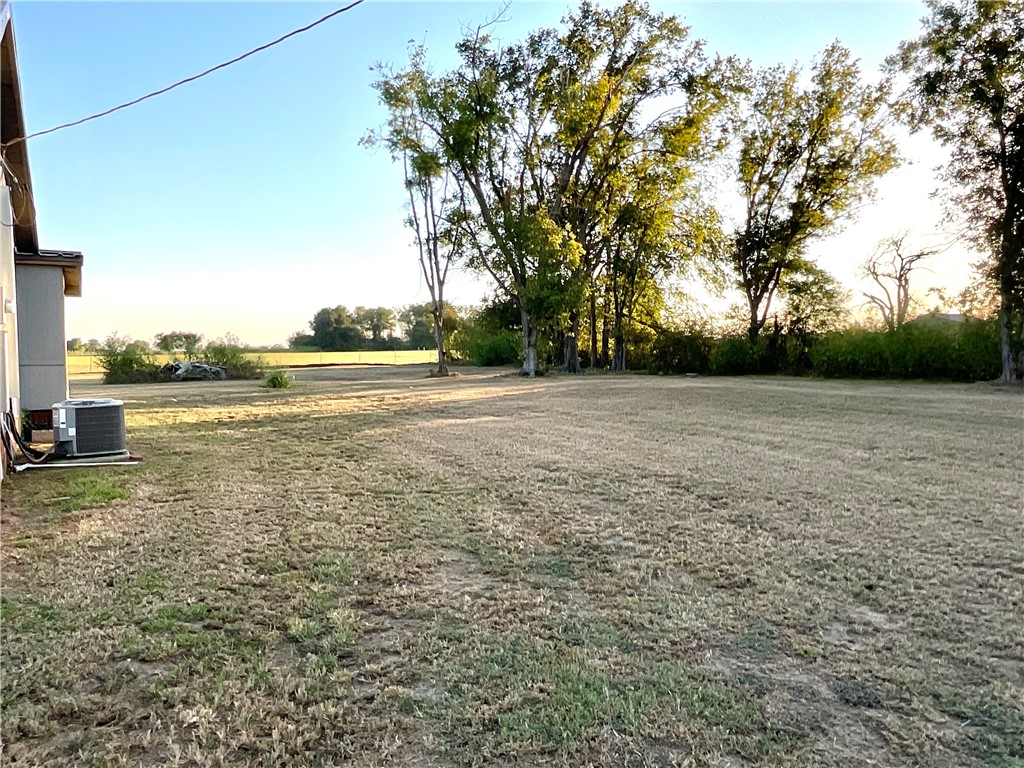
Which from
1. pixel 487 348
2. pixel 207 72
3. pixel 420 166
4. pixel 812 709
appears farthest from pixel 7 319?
pixel 487 348

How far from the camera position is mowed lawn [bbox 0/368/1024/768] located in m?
1.47

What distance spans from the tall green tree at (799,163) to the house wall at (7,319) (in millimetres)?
17856

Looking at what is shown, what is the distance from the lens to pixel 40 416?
20.5 ft

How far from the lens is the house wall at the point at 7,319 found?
4434 mm

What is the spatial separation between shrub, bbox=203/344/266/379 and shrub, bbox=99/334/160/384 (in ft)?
5.78

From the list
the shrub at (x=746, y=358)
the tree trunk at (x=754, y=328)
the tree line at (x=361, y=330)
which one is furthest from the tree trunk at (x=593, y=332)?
the tree line at (x=361, y=330)

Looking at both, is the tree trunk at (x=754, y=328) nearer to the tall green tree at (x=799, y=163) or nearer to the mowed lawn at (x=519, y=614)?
the tall green tree at (x=799, y=163)

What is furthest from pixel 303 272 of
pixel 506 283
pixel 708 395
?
pixel 708 395

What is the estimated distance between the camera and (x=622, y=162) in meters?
18.9

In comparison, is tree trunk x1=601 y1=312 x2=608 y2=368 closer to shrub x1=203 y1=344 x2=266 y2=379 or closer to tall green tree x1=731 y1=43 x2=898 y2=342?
tall green tree x1=731 y1=43 x2=898 y2=342

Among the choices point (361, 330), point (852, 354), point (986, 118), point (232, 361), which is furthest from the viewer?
point (361, 330)

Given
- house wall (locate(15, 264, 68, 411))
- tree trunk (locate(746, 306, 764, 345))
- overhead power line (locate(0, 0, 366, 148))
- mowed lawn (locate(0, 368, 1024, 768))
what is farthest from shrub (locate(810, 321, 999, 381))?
house wall (locate(15, 264, 68, 411))

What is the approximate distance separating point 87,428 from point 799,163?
19.1m

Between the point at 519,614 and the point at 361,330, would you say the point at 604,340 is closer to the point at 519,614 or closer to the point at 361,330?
the point at 519,614
